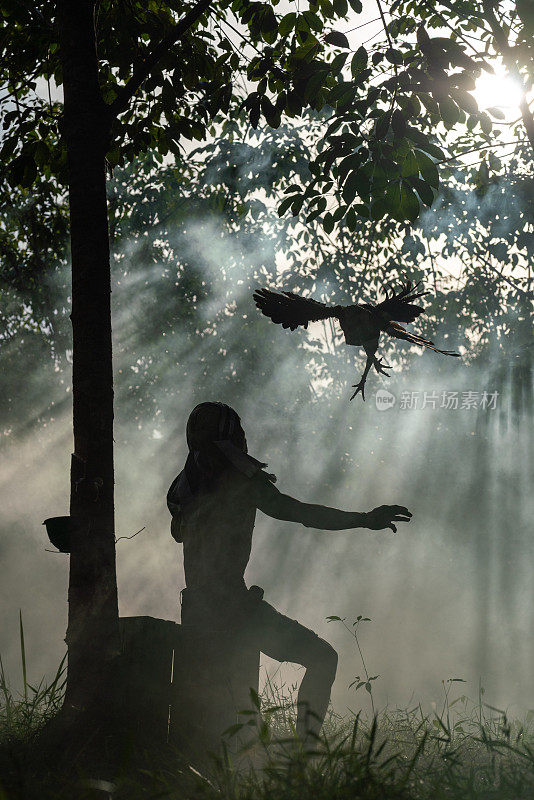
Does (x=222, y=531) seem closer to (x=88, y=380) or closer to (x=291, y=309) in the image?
(x=88, y=380)

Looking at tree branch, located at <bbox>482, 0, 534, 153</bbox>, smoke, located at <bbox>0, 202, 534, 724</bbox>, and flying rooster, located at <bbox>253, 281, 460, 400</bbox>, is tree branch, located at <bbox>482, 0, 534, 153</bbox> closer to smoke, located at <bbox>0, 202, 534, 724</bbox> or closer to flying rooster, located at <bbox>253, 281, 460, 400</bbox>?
flying rooster, located at <bbox>253, 281, 460, 400</bbox>

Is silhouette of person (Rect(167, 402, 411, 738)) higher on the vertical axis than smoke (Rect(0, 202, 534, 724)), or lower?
lower

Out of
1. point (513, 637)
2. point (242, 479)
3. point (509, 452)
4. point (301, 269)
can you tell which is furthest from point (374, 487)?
point (242, 479)

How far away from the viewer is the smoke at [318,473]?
14930 millimetres

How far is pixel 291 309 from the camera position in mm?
3266

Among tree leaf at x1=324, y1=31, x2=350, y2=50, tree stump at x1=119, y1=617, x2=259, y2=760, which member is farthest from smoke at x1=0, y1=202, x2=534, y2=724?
tree stump at x1=119, y1=617, x2=259, y2=760

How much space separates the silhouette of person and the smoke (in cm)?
1149

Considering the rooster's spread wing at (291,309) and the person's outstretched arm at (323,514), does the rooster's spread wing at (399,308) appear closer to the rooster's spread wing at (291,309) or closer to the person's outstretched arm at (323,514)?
the rooster's spread wing at (291,309)

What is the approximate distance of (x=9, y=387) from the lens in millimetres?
16953

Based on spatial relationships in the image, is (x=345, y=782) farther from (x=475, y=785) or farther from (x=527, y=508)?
(x=527, y=508)

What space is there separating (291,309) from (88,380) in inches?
42.4

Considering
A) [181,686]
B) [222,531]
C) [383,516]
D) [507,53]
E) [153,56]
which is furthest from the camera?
[507,53]

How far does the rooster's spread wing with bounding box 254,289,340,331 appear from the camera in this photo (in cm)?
325

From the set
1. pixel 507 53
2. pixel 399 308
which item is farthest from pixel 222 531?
pixel 507 53
